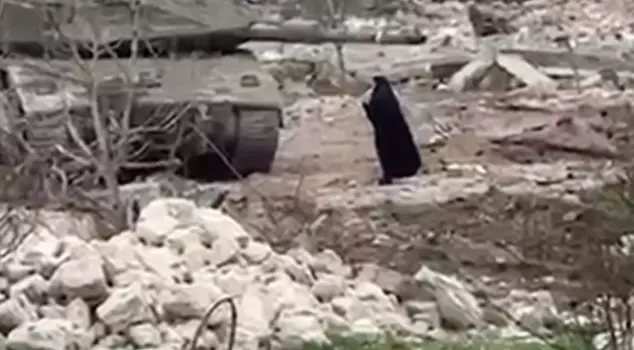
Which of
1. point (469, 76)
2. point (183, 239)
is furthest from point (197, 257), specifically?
point (469, 76)

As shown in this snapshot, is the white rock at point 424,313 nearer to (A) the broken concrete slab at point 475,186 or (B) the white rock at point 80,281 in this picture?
(B) the white rock at point 80,281

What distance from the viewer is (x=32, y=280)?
334cm

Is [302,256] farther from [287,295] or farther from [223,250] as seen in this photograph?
[287,295]

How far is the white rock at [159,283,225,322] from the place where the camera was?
329cm

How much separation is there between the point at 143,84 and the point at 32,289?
2.55 metres

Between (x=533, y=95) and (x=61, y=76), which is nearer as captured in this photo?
(x=61, y=76)

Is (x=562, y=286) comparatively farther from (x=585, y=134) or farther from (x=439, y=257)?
(x=585, y=134)

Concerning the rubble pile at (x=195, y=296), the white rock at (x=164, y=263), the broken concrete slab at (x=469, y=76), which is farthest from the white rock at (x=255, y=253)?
the broken concrete slab at (x=469, y=76)

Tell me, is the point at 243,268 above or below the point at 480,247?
above

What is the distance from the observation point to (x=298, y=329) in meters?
3.29

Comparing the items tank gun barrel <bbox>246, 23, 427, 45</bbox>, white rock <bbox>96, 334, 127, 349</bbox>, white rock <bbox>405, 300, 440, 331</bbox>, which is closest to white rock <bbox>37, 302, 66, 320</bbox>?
white rock <bbox>96, 334, 127, 349</bbox>

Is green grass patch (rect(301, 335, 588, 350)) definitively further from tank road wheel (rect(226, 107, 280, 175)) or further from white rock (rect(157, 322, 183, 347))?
tank road wheel (rect(226, 107, 280, 175))

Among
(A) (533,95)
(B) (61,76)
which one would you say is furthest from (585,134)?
(B) (61,76)

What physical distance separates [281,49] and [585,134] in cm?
167
